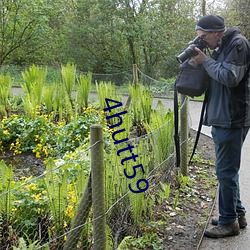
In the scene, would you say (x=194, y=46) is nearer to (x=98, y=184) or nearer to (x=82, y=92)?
(x=98, y=184)

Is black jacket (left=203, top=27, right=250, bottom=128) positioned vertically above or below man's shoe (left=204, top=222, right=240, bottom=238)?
above

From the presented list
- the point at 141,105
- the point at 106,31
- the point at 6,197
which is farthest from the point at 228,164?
the point at 106,31

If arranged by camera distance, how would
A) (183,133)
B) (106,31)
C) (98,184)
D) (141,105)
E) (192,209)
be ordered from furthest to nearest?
(106,31) < (141,105) < (183,133) < (192,209) < (98,184)

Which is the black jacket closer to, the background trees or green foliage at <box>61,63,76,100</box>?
green foliage at <box>61,63,76,100</box>

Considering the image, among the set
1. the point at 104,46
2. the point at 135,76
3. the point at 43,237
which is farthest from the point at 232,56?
the point at 104,46

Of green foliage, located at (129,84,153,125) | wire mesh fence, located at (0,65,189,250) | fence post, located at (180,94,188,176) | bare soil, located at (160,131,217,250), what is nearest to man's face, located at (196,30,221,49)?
wire mesh fence, located at (0,65,189,250)

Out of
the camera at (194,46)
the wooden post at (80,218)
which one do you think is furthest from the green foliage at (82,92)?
the wooden post at (80,218)

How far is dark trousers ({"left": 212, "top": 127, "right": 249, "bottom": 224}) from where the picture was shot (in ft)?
9.89

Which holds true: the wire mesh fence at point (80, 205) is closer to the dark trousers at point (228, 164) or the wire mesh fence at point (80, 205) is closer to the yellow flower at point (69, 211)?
the yellow flower at point (69, 211)

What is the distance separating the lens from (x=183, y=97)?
4.55 metres

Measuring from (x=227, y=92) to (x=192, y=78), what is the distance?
323 mm

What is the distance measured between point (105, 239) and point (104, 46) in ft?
48.1

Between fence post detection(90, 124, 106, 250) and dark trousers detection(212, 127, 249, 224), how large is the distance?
116cm

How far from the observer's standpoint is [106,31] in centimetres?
1561
